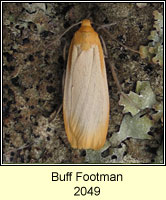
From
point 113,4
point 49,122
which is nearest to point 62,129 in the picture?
point 49,122

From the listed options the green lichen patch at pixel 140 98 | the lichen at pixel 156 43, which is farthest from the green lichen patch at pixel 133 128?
the lichen at pixel 156 43

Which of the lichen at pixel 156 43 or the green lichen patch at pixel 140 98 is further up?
the lichen at pixel 156 43

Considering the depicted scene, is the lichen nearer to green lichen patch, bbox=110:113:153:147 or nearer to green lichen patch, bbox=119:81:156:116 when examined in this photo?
green lichen patch, bbox=119:81:156:116

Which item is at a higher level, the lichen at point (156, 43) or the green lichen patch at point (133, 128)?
the lichen at point (156, 43)

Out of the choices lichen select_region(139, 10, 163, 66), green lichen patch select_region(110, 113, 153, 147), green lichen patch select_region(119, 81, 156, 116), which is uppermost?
lichen select_region(139, 10, 163, 66)

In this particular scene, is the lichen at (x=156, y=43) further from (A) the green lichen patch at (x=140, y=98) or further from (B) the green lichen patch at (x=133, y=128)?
(B) the green lichen patch at (x=133, y=128)

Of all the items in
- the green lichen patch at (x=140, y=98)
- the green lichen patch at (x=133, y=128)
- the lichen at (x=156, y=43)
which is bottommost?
the green lichen patch at (x=133, y=128)

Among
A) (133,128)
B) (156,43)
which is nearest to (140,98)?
(133,128)

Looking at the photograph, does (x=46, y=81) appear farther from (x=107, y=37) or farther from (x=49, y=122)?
(x=107, y=37)

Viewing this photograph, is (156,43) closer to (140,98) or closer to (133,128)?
(140,98)

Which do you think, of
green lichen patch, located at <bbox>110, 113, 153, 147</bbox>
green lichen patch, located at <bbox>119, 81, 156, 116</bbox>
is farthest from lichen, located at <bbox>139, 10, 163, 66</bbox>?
green lichen patch, located at <bbox>110, 113, 153, 147</bbox>

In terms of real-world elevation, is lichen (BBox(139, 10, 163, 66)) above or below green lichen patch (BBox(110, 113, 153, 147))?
above

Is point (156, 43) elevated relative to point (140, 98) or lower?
elevated
